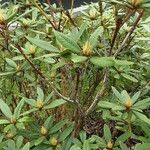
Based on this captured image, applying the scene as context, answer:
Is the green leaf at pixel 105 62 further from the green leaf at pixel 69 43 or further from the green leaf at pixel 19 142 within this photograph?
the green leaf at pixel 19 142

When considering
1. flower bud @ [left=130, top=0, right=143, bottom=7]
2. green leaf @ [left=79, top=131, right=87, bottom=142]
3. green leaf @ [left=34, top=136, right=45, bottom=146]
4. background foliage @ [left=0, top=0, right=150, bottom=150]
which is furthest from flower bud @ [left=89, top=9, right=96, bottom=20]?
flower bud @ [left=130, top=0, right=143, bottom=7]

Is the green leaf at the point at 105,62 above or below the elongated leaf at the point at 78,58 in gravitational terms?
below

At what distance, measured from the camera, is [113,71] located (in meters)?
2.03

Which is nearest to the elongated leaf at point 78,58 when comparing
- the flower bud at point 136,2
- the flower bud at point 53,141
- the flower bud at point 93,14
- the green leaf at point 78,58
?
the green leaf at point 78,58

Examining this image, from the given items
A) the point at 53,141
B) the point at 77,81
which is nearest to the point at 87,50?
the point at 77,81

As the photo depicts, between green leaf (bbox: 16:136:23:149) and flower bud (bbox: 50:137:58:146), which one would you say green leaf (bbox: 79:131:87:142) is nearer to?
flower bud (bbox: 50:137:58:146)

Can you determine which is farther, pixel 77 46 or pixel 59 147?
pixel 59 147

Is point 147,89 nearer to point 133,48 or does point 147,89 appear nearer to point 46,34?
point 133,48

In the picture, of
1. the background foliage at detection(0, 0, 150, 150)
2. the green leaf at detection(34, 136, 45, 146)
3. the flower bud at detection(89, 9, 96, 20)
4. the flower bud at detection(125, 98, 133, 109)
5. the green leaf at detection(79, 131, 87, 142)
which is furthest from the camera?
the flower bud at detection(89, 9, 96, 20)

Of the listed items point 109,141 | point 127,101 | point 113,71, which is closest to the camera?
point 127,101

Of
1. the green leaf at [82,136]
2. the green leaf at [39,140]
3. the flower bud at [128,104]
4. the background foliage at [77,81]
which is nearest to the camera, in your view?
the background foliage at [77,81]

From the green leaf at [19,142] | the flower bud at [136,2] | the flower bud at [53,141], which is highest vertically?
the flower bud at [136,2]

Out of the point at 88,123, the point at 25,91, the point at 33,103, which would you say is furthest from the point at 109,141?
the point at 88,123

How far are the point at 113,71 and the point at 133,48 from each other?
53 cm
